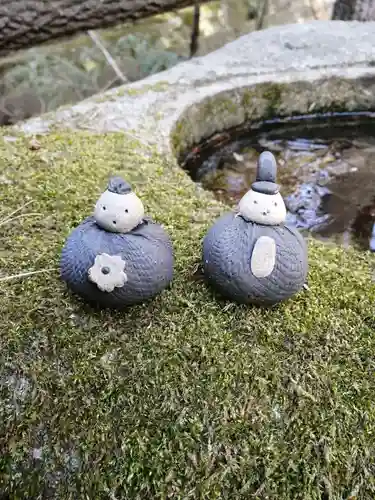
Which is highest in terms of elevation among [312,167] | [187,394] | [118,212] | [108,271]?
[118,212]

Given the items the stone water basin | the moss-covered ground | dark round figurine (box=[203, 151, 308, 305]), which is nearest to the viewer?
the moss-covered ground

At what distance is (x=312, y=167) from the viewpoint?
294 cm

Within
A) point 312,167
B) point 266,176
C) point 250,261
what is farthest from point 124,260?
point 312,167

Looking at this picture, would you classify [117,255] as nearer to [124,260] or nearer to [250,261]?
[124,260]

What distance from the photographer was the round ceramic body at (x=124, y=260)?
1419mm

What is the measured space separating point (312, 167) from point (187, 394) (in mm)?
1872

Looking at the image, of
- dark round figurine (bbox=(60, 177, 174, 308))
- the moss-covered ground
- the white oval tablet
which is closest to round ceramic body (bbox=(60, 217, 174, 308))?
dark round figurine (bbox=(60, 177, 174, 308))

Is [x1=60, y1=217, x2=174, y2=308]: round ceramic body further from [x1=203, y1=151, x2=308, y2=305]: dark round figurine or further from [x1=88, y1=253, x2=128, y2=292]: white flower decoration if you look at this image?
[x1=203, y1=151, x2=308, y2=305]: dark round figurine

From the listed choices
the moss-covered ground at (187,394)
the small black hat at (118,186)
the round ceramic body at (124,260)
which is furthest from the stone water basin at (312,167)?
the small black hat at (118,186)

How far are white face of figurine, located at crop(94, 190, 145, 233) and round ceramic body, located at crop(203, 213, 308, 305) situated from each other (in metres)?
0.23

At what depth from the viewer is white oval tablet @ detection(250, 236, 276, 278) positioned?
1.42 metres

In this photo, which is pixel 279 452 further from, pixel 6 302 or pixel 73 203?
pixel 73 203

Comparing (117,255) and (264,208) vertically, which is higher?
(264,208)

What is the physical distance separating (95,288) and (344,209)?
154 cm
